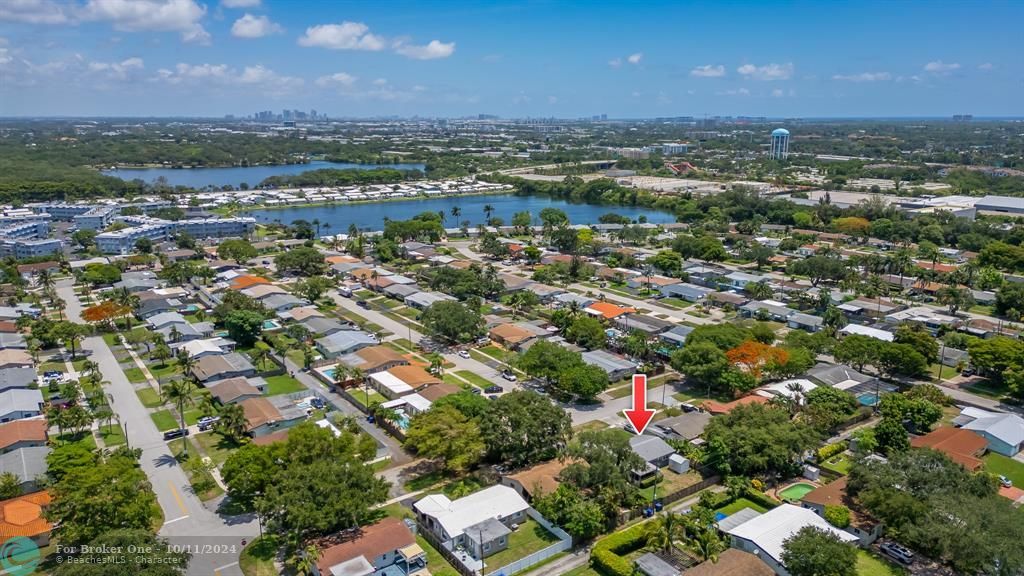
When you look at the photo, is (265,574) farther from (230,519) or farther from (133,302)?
(133,302)

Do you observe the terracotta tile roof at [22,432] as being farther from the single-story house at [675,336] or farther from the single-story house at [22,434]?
the single-story house at [675,336]

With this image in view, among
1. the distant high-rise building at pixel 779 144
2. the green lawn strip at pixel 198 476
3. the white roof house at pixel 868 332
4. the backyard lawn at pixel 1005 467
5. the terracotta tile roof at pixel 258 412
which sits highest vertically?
the distant high-rise building at pixel 779 144

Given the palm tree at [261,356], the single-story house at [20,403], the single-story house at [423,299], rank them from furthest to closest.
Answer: the single-story house at [423,299]
the palm tree at [261,356]
the single-story house at [20,403]

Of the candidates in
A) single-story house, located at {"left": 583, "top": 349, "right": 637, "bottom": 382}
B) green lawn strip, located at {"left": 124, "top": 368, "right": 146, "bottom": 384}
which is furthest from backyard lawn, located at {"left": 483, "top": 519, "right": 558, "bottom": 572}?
green lawn strip, located at {"left": 124, "top": 368, "right": 146, "bottom": 384}

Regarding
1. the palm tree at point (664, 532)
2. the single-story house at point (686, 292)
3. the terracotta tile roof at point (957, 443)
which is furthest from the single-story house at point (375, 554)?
the single-story house at point (686, 292)

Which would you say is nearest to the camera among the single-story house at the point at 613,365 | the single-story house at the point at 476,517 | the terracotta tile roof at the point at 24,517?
the terracotta tile roof at the point at 24,517

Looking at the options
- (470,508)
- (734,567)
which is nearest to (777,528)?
(734,567)
